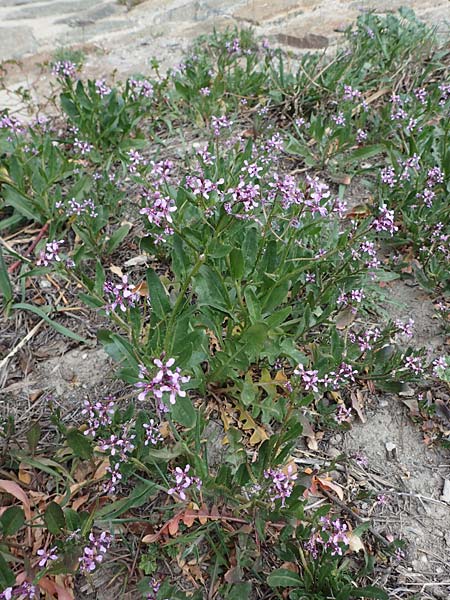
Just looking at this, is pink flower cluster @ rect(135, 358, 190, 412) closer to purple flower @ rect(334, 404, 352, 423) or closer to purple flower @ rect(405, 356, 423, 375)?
purple flower @ rect(334, 404, 352, 423)

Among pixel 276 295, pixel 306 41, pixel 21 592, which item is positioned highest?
pixel 306 41

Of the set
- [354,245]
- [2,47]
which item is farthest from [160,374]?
[2,47]

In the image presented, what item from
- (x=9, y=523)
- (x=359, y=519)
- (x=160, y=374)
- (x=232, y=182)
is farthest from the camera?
(x=232, y=182)

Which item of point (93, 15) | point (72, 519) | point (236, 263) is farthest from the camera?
point (93, 15)

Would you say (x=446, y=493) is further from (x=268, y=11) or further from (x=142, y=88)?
(x=268, y=11)

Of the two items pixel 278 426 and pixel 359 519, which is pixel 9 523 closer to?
pixel 278 426

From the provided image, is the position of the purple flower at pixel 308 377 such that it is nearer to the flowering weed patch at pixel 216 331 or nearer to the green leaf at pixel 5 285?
the flowering weed patch at pixel 216 331

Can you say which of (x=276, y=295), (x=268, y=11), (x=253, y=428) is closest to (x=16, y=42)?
(x=268, y=11)
